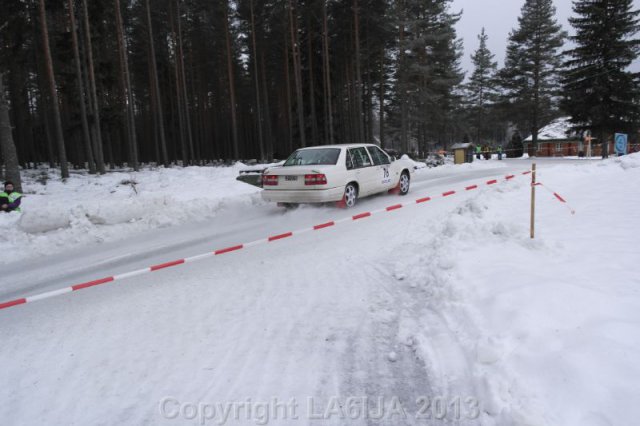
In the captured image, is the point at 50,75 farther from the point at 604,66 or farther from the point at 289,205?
the point at 604,66

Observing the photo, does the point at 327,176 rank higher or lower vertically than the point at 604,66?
lower

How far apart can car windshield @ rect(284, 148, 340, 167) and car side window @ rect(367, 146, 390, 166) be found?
144 centimetres

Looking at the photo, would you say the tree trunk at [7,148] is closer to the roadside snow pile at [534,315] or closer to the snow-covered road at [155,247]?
the snow-covered road at [155,247]

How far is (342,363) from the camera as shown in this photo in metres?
3.36

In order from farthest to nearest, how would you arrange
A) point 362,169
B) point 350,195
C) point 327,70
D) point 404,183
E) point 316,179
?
point 327,70, point 404,183, point 362,169, point 350,195, point 316,179

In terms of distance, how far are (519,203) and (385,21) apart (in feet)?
77.0

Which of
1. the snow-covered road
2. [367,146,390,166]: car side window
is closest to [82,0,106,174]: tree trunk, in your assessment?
the snow-covered road

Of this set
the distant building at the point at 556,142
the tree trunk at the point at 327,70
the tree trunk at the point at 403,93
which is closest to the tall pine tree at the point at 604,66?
the distant building at the point at 556,142

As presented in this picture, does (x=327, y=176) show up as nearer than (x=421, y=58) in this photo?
Yes

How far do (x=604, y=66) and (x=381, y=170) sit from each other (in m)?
30.3

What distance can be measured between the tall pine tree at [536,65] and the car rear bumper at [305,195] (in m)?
40.5

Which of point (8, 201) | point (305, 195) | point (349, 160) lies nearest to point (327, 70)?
point (349, 160)

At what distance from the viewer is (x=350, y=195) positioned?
10.1 meters

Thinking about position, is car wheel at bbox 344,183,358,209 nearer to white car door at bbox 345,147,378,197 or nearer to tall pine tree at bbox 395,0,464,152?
white car door at bbox 345,147,378,197
